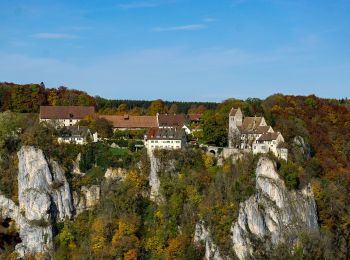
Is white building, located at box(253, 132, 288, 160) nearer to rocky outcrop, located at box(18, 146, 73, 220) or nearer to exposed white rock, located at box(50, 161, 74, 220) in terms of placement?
exposed white rock, located at box(50, 161, 74, 220)

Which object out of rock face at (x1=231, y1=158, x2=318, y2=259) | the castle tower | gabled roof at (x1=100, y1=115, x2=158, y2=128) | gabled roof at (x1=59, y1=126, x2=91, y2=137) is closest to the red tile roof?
gabled roof at (x1=100, y1=115, x2=158, y2=128)

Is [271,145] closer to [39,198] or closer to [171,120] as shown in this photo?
[171,120]

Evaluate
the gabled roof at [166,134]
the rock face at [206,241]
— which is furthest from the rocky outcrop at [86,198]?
the rock face at [206,241]

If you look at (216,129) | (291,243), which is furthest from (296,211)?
(216,129)

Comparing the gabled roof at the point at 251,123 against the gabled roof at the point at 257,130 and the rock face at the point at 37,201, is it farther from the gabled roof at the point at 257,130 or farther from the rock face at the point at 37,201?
the rock face at the point at 37,201

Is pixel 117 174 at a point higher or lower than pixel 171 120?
lower

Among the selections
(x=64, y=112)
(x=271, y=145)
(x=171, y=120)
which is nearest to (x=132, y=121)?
(x=171, y=120)

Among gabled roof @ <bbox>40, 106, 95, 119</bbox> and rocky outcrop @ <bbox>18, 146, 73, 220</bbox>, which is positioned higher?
gabled roof @ <bbox>40, 106, 95, 119</bbox>
